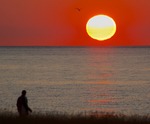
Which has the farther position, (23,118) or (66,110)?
(66,110)

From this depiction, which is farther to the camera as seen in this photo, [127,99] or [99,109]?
[127,99]

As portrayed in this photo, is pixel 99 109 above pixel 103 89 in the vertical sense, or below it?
below

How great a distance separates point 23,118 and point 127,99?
28328 mm

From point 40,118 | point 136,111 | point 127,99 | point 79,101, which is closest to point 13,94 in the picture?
point 79,101

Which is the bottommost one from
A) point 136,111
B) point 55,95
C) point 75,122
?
point 75,122

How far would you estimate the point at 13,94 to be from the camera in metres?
50.1

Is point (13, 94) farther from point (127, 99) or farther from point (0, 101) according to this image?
point (127, 99)

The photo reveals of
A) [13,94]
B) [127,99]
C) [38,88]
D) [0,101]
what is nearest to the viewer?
[0,101]

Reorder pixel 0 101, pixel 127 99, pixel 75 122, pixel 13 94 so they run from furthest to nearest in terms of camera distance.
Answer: pixel 13 94 < pixel 127 99 < pixel 0 101 < pixel 75 122

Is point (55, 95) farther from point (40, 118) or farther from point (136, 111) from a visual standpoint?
point (40, 118)

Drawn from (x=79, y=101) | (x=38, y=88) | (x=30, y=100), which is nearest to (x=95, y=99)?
(x=79, y=101)

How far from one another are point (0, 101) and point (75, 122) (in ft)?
83.7

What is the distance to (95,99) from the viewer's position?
47.4 m

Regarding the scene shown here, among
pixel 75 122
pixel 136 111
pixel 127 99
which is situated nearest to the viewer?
pixel 75 122
